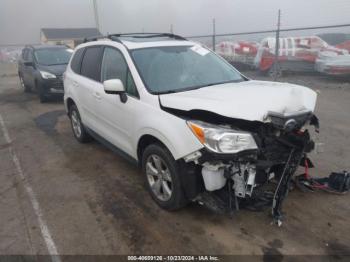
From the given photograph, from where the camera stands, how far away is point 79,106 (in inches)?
216

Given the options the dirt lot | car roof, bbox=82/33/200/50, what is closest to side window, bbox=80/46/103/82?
car roof, bbox=82/33/200/50

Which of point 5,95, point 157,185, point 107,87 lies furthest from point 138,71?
point 5,95

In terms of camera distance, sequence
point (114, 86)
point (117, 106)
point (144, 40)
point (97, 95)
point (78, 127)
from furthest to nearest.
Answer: point (78, 127)
point (97, 95)
point (144, 40)
point (117, 106)
point (114, 86)

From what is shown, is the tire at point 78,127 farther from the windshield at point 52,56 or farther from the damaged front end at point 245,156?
the windshield at point 52,56

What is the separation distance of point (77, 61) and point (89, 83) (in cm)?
89

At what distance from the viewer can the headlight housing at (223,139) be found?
2.79 metres

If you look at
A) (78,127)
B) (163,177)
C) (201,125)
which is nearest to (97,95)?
(78,127)

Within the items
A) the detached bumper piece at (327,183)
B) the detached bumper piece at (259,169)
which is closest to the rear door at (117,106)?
the detached bumper piece at (259,169)

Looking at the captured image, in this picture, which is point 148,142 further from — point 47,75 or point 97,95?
point 47,75

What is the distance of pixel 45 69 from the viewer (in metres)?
10.1

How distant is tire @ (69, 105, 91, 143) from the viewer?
5.76 metres

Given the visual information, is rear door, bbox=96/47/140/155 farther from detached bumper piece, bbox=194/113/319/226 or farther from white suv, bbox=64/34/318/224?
detached bumper piece, bbox=194/113/319/226

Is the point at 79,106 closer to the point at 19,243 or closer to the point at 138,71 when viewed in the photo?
the point at 138,71

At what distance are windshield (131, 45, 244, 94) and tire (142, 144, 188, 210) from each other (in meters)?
0.72
